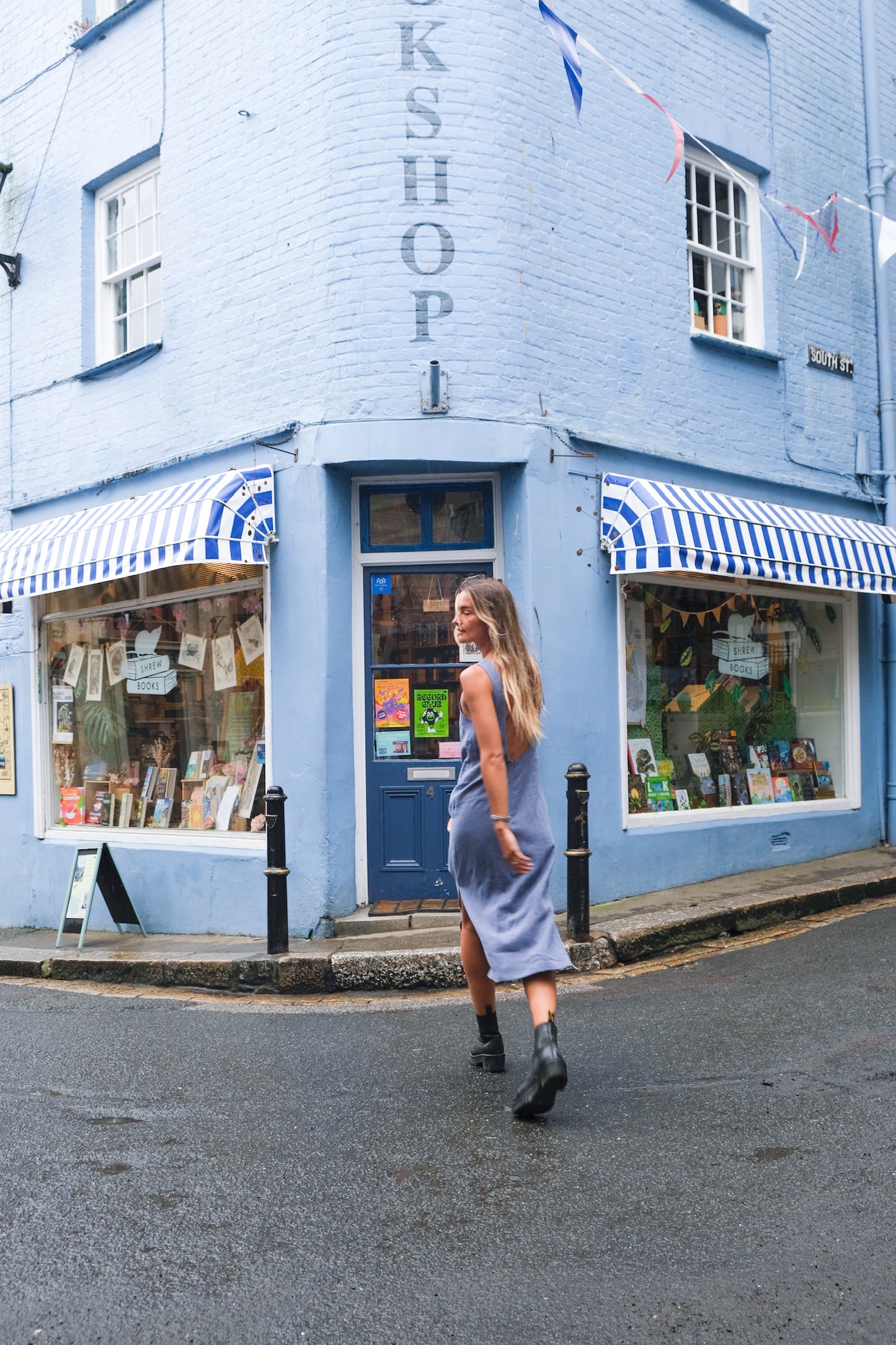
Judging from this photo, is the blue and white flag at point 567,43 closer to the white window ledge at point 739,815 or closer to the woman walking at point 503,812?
the woman walking at point 503,812

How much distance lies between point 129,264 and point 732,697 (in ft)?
20.7

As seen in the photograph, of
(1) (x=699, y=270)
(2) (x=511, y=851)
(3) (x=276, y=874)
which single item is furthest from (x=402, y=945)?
(1) (x=699, y=270)

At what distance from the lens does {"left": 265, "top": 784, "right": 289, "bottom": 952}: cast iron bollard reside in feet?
23.1

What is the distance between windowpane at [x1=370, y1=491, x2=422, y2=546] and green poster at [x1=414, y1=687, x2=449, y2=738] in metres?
1.08

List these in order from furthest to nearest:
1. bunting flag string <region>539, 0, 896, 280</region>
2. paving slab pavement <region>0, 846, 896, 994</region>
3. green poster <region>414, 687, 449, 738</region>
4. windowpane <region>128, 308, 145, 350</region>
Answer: windowpane <region>128, 308, 145, 350</region>, green poster <region>414, 687, 449, 738</region>, bunting flag string <region>539, 0, 896, 280</region>, paving slab pavement <region>0, 846, 896, 994</region>

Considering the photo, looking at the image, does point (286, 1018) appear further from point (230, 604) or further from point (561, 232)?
point (561, 232)

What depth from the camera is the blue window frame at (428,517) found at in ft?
27.3

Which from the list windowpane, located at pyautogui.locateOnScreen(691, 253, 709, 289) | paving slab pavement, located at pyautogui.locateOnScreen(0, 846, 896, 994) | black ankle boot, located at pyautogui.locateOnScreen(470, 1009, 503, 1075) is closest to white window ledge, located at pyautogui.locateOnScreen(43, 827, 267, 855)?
paving slab pavement, located at pyautogui.locateOnScreen(0, 846, 896, 994)

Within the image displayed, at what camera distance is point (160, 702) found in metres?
9.63

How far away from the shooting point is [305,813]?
7992mm

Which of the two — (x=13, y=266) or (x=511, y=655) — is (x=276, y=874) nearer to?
(x=511, y=655)

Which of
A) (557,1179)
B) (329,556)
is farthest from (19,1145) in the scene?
(329,556)

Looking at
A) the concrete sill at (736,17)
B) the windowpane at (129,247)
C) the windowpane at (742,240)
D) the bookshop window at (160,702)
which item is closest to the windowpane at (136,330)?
the windowpane at (129,247)

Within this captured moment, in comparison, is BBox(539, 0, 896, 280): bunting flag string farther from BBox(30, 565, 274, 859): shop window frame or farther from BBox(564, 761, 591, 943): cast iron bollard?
BBox(564, 761, 591, 943): cast iron bollard
